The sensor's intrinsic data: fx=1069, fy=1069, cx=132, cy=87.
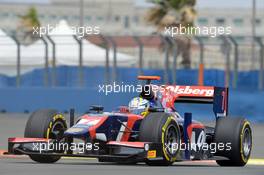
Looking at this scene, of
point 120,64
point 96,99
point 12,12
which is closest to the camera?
point 96,99

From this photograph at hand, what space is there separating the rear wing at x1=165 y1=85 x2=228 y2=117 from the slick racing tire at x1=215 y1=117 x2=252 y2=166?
527mm

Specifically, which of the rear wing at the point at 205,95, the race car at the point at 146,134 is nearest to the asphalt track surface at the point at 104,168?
the race car at the point at 146,134

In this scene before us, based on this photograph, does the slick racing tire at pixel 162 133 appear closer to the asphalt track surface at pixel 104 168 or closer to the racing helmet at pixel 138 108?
the asphalt track surface at pixel 104 168

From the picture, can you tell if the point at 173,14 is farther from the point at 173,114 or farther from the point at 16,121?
the point at 173,114

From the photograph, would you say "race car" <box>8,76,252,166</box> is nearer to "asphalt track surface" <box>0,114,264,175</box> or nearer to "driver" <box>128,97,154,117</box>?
"driver" <box>128,97,154,117</box>

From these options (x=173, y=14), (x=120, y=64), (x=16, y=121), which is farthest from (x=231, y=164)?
(x=173, y=14)

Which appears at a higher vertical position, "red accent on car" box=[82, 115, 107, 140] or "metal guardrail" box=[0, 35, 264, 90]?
"metal guardrail" box=[0, 35, 264, 90]

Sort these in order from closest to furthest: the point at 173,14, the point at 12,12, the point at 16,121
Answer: the point at 16,121, the point at 173,14, the point at 12,12

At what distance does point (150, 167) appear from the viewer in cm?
1538

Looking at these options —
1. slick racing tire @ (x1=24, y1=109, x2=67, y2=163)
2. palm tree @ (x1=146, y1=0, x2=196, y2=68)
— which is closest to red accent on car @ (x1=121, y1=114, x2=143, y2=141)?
slick racing tire @ (x1=24, y1=109, x2=67, y2=163)

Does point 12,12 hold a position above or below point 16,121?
above

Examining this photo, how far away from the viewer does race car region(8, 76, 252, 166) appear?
15180 mm

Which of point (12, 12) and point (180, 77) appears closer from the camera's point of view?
point (180, 77)

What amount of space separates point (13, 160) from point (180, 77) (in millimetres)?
16820
